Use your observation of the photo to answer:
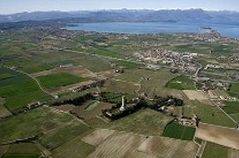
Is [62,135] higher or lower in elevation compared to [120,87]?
higher

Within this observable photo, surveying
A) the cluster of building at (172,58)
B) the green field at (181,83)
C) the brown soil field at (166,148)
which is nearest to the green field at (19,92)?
the brown soil field at (166,148)

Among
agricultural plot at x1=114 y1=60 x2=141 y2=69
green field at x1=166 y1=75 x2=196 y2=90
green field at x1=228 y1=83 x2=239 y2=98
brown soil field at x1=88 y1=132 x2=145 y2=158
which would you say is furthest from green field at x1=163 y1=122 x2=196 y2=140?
agricultural plot at x1=114 y1=60 x2=141 y2=69

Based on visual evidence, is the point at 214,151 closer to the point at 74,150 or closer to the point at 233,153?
the point at 233,153

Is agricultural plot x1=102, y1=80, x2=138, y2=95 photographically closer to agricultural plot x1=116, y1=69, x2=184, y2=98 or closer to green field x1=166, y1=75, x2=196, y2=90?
agricultural plot x1=116, y1=69, x2=184, y2=98

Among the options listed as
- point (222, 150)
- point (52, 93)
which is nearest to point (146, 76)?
point (52, 93)

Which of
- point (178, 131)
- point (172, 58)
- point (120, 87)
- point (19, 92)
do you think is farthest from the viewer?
point (172, 58)

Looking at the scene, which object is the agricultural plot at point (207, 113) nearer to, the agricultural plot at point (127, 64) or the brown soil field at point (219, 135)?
the brown soil field at point (219, 135)

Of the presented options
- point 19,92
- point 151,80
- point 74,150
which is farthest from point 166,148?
point 151,80

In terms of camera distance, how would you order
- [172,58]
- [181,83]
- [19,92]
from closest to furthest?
[19,92] < [181,83] < [172,58]
